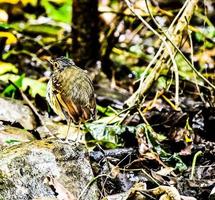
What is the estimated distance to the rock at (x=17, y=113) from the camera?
4.89 m

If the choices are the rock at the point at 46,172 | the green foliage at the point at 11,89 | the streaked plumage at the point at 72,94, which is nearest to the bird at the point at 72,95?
the streaked plumage at the point at 72,94

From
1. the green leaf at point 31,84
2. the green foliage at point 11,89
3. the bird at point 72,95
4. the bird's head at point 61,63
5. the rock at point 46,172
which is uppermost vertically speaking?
the bird's head at point 61,63

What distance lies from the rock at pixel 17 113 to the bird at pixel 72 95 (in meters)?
0.72

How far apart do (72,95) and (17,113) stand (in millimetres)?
1109

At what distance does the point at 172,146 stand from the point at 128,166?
2.05 ft

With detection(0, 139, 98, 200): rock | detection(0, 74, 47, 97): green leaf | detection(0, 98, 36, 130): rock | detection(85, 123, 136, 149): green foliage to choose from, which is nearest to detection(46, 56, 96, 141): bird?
detection(0, 139, 98, 200): rock

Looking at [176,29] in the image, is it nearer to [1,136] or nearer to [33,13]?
[1,136]

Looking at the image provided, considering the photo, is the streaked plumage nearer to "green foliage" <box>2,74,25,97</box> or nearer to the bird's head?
the bird's head

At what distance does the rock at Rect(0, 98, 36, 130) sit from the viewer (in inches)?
192

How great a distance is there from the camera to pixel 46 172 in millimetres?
3562

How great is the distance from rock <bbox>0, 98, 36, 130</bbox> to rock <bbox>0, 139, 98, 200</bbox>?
45.2 inches

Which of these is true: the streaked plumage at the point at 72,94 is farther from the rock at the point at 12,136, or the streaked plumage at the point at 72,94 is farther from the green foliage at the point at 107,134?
the green foliage at the point at 107,134

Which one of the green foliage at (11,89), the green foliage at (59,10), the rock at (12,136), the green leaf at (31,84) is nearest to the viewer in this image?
the rock at (12,136)

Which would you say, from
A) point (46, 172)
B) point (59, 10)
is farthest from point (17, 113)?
point (59, 10)
